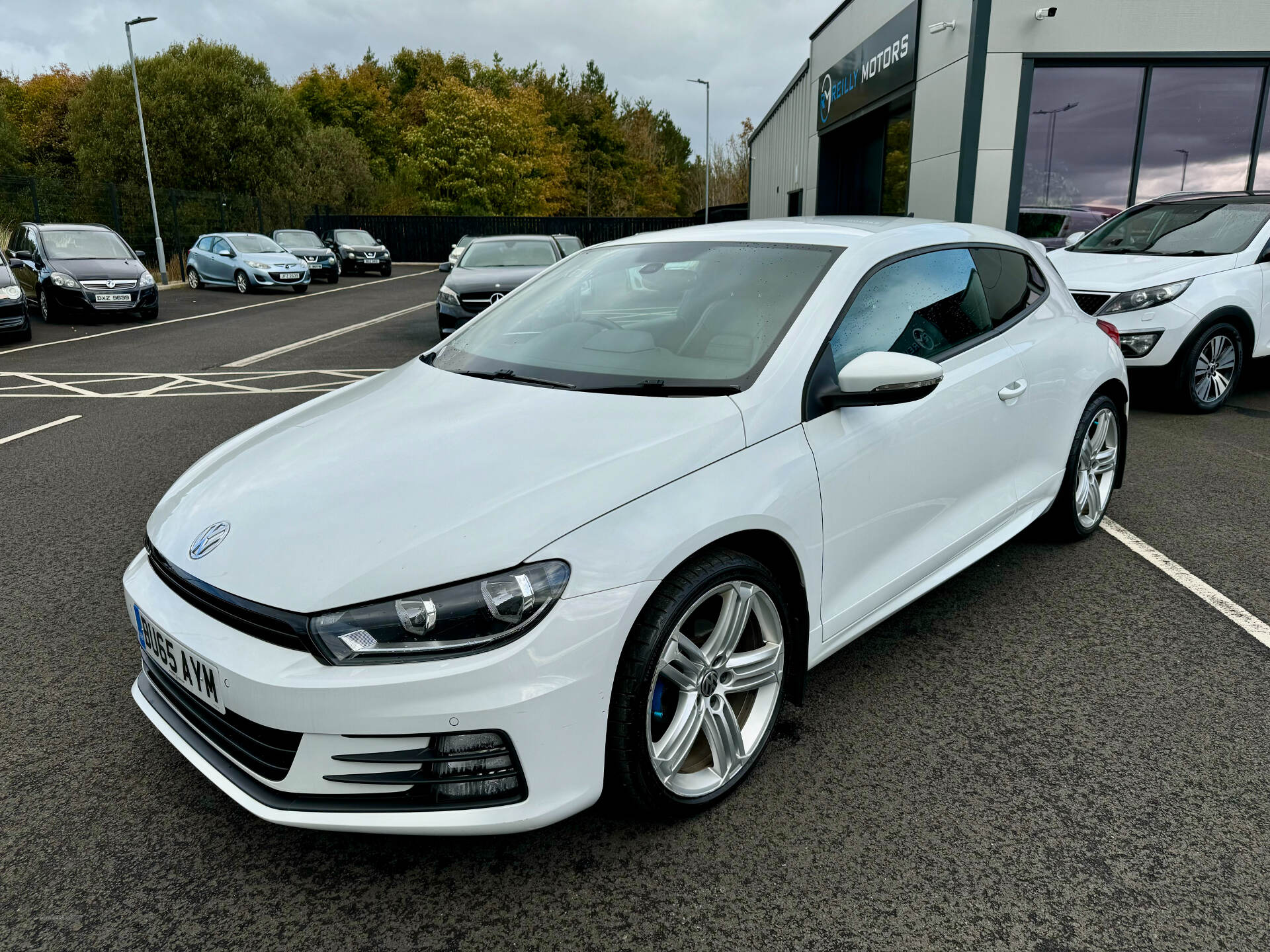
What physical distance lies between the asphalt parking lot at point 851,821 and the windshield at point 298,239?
25199 mm

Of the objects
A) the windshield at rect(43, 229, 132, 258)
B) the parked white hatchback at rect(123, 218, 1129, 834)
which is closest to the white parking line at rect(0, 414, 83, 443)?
the parked white hatchback at rect(123, 218, 1129, 834)

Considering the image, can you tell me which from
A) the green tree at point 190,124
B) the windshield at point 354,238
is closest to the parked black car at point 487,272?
the windshield at point 354,238

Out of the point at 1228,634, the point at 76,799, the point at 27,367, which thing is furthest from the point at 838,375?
the point at 27,367

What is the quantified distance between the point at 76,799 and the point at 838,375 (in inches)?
97.5

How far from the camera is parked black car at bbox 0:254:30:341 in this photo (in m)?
12.7

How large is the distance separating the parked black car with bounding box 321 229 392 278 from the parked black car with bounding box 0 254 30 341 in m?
18.7

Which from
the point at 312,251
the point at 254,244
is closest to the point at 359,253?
the point at 312,251

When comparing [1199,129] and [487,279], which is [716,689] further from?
[1199,129]

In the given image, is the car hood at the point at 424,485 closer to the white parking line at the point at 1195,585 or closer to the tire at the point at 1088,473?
the tire at the point at 1088,473

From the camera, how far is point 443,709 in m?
1.97

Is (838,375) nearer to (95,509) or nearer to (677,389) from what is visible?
(677,389)

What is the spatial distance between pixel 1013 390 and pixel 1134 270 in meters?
5.03

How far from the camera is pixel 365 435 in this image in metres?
2.77

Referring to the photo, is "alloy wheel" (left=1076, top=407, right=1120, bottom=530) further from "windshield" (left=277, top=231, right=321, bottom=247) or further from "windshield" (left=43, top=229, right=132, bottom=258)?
"windshield" (left=277, top=231, right=321, bottom=247)
